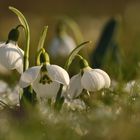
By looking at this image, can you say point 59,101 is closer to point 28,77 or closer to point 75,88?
point 75,88

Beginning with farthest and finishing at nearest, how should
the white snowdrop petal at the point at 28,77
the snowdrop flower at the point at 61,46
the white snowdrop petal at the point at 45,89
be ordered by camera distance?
the snowdrop flower at the point at 61,46, the white snowdrop petal at the point at 45,89, the white snowdrop petal at the point at 28,77

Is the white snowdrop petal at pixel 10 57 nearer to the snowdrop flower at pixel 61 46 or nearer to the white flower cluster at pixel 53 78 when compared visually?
the white flower cluster at pixel 53 78

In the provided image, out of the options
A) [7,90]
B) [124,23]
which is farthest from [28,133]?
[124,23]

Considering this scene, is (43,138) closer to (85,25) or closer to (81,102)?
(81,102)

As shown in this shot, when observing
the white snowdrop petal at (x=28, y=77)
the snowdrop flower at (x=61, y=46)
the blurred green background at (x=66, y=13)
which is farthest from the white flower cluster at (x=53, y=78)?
the blurred green background at (x=66, y=13)

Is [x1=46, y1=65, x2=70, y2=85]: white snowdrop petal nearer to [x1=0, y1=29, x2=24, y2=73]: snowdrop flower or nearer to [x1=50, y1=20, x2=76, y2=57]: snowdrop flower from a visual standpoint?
[x1=0, y1=29, x2=24, y2=73]: snowdrop flower

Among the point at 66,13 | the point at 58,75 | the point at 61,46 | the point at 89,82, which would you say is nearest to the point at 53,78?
the point at 58,75
